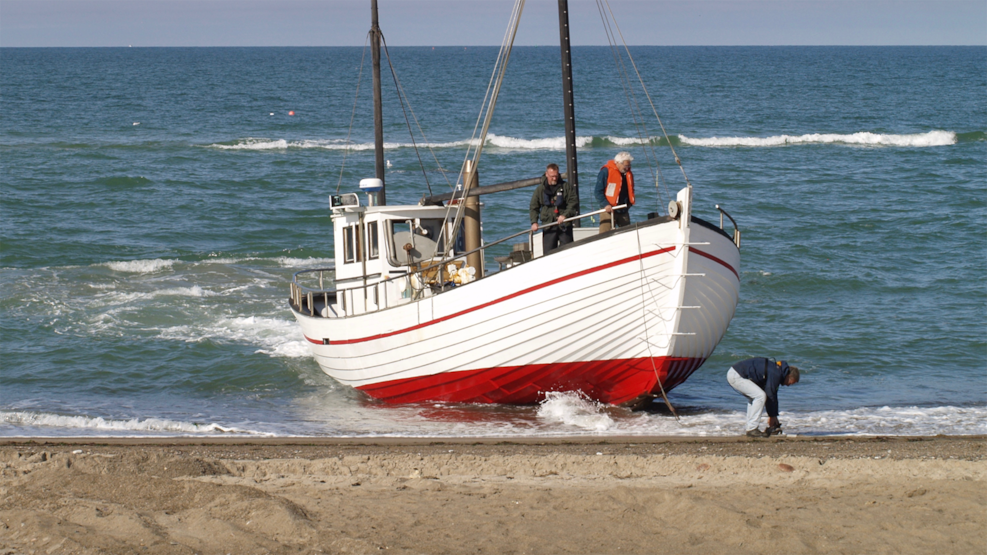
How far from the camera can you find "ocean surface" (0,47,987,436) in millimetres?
13156

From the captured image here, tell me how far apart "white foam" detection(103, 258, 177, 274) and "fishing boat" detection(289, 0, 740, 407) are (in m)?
10.7

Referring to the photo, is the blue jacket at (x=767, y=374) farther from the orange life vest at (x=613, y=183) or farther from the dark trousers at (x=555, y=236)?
Answer: the dark trousers at (x=555, y=236)

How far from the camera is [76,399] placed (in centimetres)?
1403

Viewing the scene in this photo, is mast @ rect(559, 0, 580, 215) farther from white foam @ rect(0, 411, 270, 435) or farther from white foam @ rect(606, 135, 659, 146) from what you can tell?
white foam @ rect(606, 135, 659, 146)

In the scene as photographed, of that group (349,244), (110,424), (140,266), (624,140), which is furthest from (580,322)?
(624,140)

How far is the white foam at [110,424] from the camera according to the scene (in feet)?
39.9

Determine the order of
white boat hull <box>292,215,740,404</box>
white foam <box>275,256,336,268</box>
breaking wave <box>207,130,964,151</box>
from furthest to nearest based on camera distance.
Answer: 1. breaking wave <box>207,130,964,151</box>
2. white foam <box>275,256,336,268</box>
3. white boat hull <box>292,215,740,404</box>

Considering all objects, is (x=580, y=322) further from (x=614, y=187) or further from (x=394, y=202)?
(x=394, y=202)

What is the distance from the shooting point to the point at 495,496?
8.40 meters

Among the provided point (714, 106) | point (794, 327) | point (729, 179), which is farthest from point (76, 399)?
point (714, 106)

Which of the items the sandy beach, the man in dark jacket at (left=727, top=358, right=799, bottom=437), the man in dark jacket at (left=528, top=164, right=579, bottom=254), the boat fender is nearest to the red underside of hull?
the man in dark jacket at (left=727, top=358, right=799, bottom=437)

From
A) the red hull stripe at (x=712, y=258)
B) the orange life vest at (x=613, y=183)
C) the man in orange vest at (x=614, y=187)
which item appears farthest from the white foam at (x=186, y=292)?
the red hull stripe at (x=712, y=258)

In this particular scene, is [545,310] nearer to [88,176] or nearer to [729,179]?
[729,179]

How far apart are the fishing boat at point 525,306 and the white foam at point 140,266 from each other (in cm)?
1071
